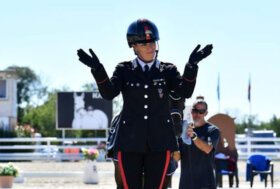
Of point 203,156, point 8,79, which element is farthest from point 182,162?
point 8,79

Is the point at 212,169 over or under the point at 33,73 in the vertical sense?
under

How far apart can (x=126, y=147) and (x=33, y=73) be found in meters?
77.4

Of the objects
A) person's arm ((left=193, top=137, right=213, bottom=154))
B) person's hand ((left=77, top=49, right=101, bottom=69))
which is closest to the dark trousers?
person's hand ((left=77, top=49, right=101, bottom=69))

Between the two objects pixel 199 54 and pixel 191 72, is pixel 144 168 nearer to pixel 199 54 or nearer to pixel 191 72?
pixel 191 72

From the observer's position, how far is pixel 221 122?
1379 cm

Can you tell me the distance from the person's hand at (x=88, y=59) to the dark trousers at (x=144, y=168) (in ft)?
2.00

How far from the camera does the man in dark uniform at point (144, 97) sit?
4480mm

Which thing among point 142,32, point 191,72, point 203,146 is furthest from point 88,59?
point 203,146

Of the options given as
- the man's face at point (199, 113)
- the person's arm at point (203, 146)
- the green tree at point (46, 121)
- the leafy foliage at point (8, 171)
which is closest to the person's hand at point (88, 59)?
the person's arm at point (203, 146)

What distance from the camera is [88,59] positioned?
450 cm

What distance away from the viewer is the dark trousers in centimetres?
446

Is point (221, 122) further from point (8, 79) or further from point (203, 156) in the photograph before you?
point (8, 79)

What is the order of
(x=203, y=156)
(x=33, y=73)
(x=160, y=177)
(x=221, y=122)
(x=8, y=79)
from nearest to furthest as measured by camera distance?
(x=160, y=177), (x=203, y=156), (x=221, y=122), (x=8, y=79), (x=33, y=73)

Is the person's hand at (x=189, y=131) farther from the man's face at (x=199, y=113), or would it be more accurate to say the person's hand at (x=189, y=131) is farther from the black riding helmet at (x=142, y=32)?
the black riding helmet at (x=142, y=32)
